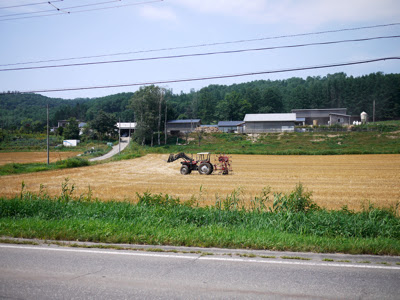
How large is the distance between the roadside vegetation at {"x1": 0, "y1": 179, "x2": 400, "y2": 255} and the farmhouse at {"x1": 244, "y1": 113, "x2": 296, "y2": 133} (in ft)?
236

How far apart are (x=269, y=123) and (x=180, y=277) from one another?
259 feet

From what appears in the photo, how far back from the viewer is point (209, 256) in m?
7.07

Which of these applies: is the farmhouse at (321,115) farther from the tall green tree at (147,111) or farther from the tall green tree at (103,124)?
the tall green tree at (103,124)

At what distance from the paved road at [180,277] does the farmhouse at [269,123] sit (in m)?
75.2

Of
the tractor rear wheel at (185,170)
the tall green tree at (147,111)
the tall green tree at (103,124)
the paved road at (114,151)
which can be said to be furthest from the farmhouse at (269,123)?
the tractor rear wheel at (185,170)

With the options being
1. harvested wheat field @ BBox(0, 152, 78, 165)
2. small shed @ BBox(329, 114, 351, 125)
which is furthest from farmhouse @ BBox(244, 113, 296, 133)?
harvested wheat field @ BBox(0, 152, 78, 165)

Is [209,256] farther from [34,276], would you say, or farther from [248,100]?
[248,100]

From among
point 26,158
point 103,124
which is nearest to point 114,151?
point 26,158

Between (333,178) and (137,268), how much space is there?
2238 centimetres

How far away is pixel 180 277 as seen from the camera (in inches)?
232

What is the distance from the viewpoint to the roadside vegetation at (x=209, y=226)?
7.63m

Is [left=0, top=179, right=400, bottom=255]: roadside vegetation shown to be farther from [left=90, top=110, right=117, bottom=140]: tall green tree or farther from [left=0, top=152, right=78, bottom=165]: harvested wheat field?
[left=90, top=110, right=117, bottom=140]: tall green tree

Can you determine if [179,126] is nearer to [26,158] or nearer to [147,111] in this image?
[147,111]

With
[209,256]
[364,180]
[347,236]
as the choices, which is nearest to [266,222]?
[347,236]
